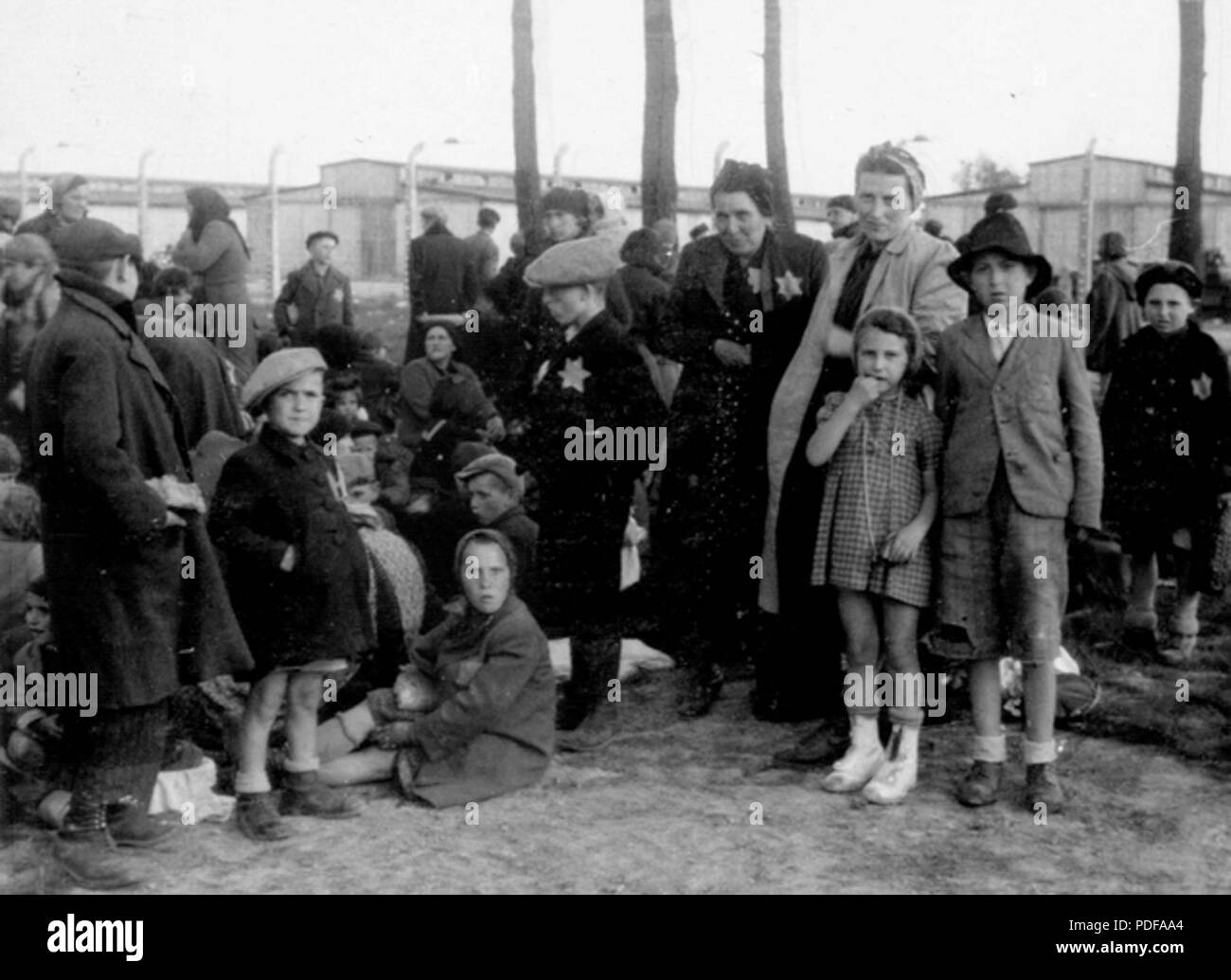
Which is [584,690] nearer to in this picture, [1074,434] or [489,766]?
[489,766]

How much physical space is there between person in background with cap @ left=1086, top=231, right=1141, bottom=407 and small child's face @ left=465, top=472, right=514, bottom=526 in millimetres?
5039

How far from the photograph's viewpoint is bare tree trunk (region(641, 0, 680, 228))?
982cm

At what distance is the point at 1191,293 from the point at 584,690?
3.21 metres

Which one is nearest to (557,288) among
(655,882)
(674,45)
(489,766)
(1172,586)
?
(489,766)

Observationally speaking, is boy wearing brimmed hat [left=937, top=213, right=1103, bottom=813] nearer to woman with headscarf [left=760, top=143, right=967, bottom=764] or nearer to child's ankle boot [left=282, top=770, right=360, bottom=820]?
woman with headscarf [left=760, top=143, right=967, bottom=764]

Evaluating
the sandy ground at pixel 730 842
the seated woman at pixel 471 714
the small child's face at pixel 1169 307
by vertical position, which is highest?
the small child's face at pixel 1169 307

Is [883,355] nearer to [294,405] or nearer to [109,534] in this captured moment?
[294,405]

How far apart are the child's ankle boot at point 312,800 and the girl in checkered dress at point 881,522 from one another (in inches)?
64.3

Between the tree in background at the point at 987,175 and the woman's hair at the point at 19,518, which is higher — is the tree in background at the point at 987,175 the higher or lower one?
the higher one

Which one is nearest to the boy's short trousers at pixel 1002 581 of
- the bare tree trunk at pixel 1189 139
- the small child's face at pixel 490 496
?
the small child's face at pixel 490 496

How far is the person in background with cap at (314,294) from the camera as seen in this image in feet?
32.7

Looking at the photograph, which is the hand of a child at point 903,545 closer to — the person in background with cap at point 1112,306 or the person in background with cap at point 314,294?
the person in background with cap at point 1112,306

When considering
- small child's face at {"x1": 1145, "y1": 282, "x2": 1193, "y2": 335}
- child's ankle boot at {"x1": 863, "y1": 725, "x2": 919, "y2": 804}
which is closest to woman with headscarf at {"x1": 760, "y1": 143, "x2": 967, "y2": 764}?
child's ankle boot at {"x1": 863, "y1": 725, "x2": 919, "y2": 804}

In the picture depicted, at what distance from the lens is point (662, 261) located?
28.2 ft
